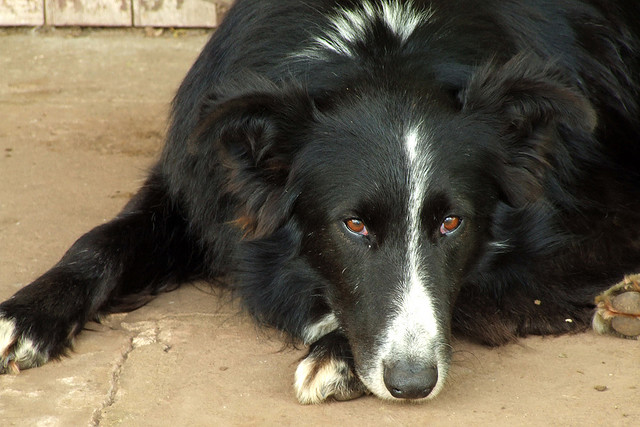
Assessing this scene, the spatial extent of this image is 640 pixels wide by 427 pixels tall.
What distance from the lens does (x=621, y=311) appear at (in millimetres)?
3869

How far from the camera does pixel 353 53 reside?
376cm

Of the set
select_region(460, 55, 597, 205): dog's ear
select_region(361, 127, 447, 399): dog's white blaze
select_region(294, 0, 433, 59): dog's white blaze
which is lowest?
select_region(361, 127, 447, 399): dog's white blaze

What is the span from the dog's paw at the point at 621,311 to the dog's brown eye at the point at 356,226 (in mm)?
1141

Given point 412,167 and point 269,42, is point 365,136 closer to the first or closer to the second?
point 412,167

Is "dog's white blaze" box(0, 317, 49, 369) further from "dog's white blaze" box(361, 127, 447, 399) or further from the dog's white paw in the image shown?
"dog's white blaze" box(361, 127, 447, 399)

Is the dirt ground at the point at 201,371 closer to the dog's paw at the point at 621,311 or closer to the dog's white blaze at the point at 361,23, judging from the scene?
the dog's paw at the point at 621,311

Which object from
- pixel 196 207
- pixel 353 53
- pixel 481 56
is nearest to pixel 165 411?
pixel 196 207

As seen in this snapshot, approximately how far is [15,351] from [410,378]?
5.02 feet

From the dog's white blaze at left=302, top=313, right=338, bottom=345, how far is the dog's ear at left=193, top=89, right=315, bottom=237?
47 centimetres

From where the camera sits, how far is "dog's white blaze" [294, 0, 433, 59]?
3799mm

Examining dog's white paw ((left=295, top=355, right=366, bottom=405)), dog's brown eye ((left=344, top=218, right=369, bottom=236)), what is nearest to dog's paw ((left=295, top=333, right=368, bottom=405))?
dog's white paw ((left=295, top=355, right=366, bottom=405))

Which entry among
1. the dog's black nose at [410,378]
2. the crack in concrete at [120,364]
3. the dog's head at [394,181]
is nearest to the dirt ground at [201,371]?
the crack in concrete at [120,364]

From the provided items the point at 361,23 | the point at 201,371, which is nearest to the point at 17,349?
the point at 201,371

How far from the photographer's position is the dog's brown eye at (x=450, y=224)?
3488mm
